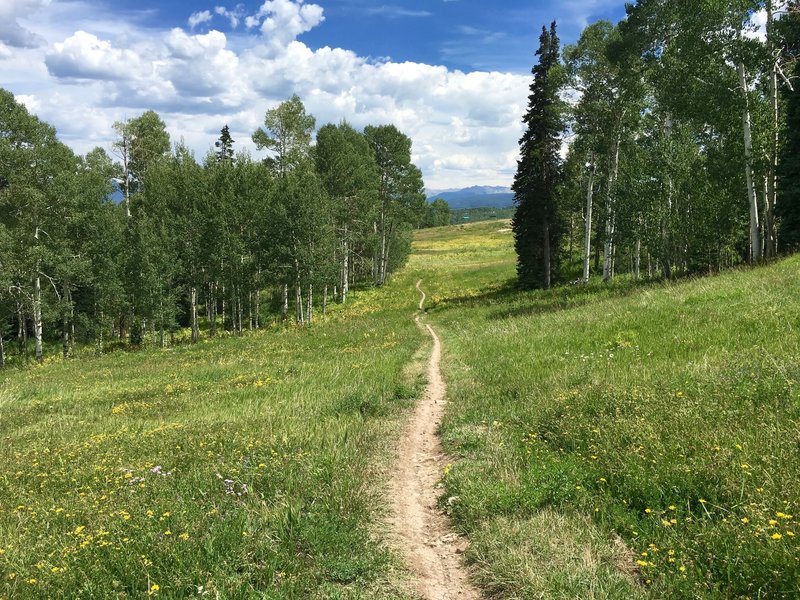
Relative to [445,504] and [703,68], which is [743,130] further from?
[445,504]

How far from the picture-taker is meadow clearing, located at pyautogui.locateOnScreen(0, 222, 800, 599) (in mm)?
4454

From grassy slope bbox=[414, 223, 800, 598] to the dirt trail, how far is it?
264 mm

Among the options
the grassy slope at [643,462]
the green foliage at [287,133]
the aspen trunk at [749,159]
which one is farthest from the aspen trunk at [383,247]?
the grassy slope at [643,462]

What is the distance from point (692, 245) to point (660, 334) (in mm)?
16903

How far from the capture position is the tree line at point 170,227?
102 feet

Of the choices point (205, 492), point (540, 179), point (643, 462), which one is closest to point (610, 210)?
point (540, 179)

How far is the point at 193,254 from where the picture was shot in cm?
3672

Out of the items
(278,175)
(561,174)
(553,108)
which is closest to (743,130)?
(553,108)

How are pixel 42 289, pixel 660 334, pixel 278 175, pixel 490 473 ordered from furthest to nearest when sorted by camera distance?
pixel 278 175 → pixel 42 289 → pixel 660 334 → pixel 490 473

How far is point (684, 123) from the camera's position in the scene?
30.3 m

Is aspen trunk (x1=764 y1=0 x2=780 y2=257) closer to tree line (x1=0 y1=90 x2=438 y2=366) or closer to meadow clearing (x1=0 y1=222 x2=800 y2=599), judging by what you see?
meadow clearing (x1=0 y1=222 x2=800 y2=599)

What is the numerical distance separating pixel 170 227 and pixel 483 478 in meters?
39.0

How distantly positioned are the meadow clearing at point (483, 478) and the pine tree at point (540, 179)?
2459 centimetres

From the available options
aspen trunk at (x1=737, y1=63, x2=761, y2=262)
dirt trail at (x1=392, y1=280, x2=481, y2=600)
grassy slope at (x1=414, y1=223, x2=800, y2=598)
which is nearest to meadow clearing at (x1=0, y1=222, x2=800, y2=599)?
grassy slope at (x1=414, y1=223, x2=800, y2=598)
